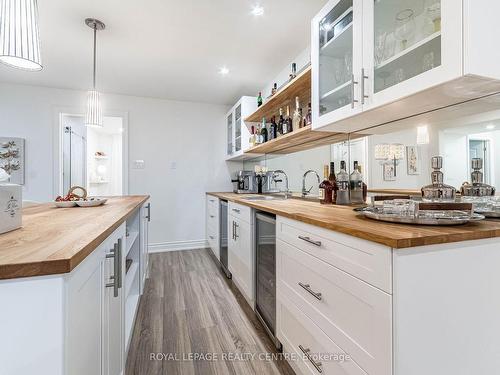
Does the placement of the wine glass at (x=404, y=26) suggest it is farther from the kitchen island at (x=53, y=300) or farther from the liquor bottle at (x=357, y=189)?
the kitchen island at (x=53, y=300)

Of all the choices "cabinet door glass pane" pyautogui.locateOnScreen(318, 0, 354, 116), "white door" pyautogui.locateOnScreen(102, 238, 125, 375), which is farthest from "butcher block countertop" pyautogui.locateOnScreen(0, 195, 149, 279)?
"cabinet door glass pane" pyautogui.locateOnScreen(318, 0, 354, 116)

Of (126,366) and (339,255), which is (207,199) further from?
(339,255)

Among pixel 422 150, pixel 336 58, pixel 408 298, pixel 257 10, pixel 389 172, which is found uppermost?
pixel 257 10

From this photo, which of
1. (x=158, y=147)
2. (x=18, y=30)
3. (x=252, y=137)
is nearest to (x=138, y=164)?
(x=158, y=147)

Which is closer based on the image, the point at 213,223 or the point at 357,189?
the point at 357,189

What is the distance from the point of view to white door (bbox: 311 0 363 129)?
52.2 inches

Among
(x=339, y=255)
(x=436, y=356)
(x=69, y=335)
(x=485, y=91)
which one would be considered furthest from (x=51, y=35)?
(x=436, y=356)

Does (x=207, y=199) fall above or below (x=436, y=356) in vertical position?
above

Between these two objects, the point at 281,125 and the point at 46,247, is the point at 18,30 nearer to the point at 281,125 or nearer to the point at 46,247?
the point at 46,247

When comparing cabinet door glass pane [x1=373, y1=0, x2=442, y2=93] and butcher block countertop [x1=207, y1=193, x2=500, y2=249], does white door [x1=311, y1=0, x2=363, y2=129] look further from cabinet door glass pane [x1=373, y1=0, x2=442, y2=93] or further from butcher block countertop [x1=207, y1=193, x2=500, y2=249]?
butcher block countertop [x1=207, y1=193, x2=500, y2=249]

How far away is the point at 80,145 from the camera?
5090 millimetres

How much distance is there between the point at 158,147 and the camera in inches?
156

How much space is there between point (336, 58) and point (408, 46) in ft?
1.79

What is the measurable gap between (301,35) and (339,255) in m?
2.05
